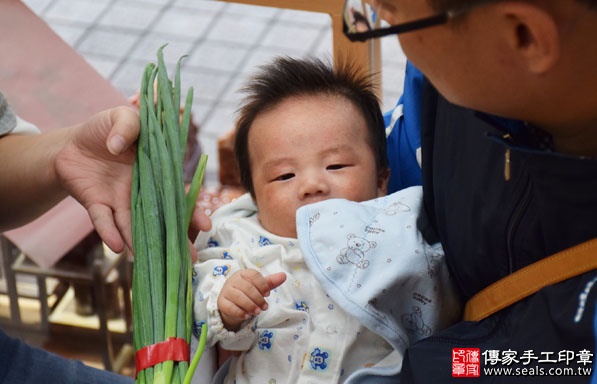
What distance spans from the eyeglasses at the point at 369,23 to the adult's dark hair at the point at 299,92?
2.07 feet

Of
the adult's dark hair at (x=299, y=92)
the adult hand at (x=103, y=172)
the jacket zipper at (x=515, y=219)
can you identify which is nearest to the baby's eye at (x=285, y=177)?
the adult's dark hair at (x=299, y=92)

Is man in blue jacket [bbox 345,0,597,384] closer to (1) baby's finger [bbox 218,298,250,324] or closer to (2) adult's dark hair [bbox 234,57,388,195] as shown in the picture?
(1) baby's finger [bbox 218,298,250,324]

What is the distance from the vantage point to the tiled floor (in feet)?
13.9

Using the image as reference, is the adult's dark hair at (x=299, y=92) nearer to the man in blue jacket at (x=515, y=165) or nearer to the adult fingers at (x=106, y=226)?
the adult fingers at (x=106, y=226)

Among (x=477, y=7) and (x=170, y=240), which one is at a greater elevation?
(x=477, y=7)

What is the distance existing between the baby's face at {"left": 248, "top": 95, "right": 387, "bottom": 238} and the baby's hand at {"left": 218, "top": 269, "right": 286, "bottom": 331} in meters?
0.24

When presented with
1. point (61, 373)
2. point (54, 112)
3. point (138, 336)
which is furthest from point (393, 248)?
point (54, 112)

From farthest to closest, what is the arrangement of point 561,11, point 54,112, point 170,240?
point 54,112, point 170,240, point 561,11

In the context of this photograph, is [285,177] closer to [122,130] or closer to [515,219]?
[122,130]

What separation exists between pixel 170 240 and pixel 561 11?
0.78m

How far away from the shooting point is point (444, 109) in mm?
1389

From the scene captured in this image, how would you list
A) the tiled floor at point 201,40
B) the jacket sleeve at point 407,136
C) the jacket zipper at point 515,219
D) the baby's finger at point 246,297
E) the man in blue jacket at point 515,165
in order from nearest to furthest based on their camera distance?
1. the man in blue jacket at point 515,165
2. the jacket zipper at point 515,219
3. the baby's finger at point 246,297
4. the jacket sleeve at point 407,136
5. the tiled floor at point 201,40

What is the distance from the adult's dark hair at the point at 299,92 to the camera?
5.85ft

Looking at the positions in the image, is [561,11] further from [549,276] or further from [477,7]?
[549,276]
